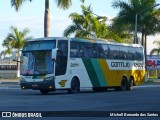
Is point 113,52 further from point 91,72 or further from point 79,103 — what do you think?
point 79,103

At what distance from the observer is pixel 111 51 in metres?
36.6

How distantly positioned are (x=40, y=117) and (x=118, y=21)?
47645 mm

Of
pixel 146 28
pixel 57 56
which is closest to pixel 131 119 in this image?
pixel 57 56

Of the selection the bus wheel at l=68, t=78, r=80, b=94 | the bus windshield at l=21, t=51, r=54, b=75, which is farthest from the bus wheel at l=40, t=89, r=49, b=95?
the bus windshield at l=21, t=51, r=54, b=75

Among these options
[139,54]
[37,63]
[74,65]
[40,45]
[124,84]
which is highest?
[40,45]

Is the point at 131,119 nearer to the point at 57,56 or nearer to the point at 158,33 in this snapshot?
the point at 57,56

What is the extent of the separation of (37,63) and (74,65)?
2.58 m

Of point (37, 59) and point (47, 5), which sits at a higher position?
point (47, 5)

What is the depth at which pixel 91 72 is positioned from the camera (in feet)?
113

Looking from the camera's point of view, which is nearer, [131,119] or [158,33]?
[131,119]

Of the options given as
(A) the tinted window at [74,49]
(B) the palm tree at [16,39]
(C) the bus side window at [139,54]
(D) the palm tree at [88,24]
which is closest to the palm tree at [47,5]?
(C) the bus side window at [139,54]

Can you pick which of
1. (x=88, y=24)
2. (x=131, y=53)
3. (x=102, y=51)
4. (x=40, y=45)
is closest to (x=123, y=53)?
(x=131, y=53)

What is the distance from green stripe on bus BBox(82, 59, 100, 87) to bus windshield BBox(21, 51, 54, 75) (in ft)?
10.7

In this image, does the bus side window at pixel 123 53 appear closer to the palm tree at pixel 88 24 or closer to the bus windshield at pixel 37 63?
the bus windshield at pixel 37 63
